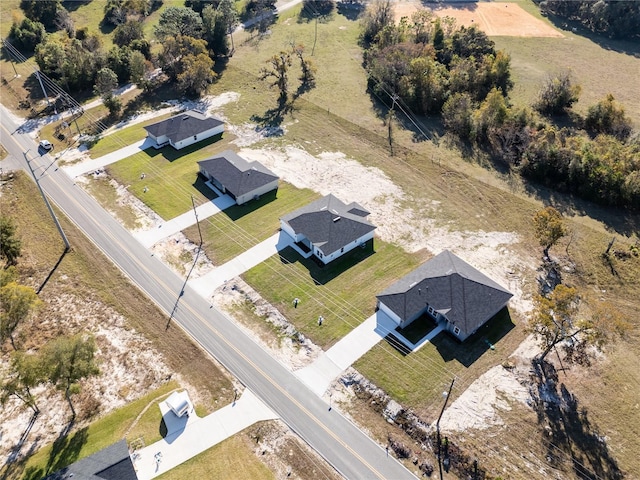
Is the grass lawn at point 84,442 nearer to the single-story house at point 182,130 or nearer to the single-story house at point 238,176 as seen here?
the single-story house at point 238,176

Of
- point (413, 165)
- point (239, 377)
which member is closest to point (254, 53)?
point (413, 165)

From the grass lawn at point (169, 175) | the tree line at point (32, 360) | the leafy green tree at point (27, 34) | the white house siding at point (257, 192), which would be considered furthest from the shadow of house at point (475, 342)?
the leafy green tree at point (27, 34)

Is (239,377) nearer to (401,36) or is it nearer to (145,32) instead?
(401,36)

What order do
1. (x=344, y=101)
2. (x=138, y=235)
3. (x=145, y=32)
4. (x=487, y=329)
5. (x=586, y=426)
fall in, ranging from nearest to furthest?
(x=586, y=426), (x=487, y=329), (x=138, y=235), (x=344, y=101), (x=145, y=32)

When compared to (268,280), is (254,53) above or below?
above

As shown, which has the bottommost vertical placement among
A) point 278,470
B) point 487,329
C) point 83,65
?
point 278,470

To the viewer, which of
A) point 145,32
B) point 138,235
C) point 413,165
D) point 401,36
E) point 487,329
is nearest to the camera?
point 487,329

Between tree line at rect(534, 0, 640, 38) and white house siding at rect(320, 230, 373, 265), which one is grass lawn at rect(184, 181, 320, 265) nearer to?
white house siding at rect(320, 230, 373, 265)
